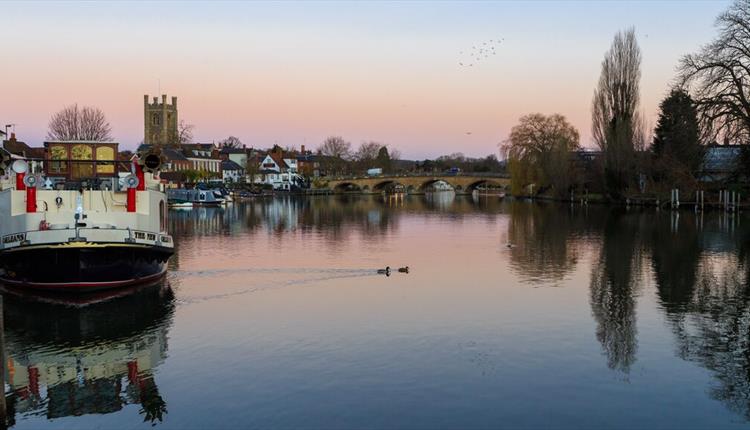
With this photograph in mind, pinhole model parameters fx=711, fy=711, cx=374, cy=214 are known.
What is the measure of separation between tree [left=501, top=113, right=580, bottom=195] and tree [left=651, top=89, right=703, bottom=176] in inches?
799

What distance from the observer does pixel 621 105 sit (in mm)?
75062

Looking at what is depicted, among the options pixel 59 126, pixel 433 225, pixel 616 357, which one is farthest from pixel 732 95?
pixel 59 126

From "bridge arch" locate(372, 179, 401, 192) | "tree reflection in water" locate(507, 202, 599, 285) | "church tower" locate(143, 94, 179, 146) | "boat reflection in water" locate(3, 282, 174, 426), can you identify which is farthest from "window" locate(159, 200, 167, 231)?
"church tower" locate(143, 94, 179, 146)

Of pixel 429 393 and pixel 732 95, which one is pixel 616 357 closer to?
pixel 429 393

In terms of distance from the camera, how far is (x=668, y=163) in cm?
6719

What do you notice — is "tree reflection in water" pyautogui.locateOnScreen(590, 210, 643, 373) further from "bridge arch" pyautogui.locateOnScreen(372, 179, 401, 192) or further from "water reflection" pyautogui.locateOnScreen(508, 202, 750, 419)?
"bridge arch" pyautogui.locateOnScreen(372, 179, 401, 192)

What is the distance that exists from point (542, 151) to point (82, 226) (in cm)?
8611

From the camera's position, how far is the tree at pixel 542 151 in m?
92.8

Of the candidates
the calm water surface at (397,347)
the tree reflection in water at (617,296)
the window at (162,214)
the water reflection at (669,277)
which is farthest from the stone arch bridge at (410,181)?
the window at (162,214)

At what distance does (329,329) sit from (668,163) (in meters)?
57.8

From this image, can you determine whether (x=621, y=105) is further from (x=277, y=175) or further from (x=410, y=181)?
(x=277, y=175)

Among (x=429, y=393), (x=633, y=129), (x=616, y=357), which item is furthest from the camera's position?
(x=633, y=129)

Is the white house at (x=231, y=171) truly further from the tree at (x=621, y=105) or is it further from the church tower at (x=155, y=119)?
the tree at (x=621, y=105)

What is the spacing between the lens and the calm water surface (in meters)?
11.9
